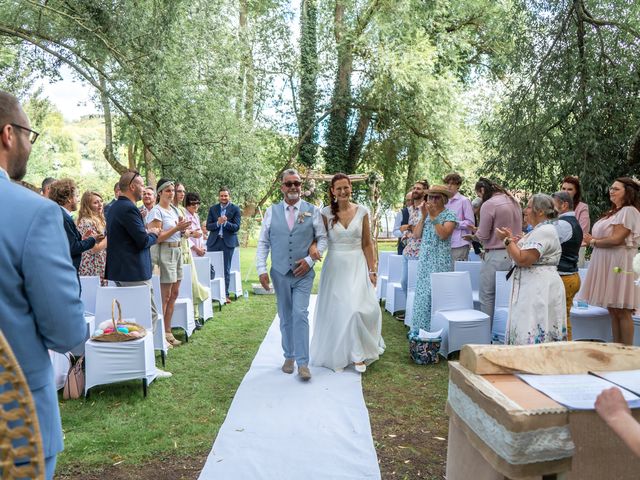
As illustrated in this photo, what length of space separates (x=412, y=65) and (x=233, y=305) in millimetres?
10198


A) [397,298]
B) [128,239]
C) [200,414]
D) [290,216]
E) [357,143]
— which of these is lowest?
[200,414]

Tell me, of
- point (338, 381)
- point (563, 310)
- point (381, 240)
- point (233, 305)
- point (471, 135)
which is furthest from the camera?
point (381, 240)

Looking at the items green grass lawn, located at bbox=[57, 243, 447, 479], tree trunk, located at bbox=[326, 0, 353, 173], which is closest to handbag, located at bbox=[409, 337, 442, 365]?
green grass lawn, located at bbox=[57, 243, 447, 479]

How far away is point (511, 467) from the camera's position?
Result: 1523mm

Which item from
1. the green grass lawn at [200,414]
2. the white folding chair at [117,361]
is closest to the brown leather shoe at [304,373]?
the green grass lawn at [200,414]

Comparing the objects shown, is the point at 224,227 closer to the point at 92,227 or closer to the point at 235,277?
the point at 235,277

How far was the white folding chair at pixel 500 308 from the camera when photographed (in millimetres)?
6402

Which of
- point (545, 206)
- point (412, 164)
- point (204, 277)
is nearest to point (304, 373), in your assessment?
point (545, 206)

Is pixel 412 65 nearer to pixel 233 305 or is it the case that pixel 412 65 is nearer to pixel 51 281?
pixel 233 305

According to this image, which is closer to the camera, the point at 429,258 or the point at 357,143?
the point at 429,258

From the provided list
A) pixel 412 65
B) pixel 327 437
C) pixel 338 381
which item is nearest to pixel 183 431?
pixel 327 437

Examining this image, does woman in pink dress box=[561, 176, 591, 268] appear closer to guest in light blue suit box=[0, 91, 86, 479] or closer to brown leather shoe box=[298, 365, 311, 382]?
brown leather shoe box=[298, 365, 311, 382]

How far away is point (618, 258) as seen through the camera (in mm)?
5824

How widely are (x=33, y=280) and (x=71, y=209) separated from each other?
4490 millimetres
